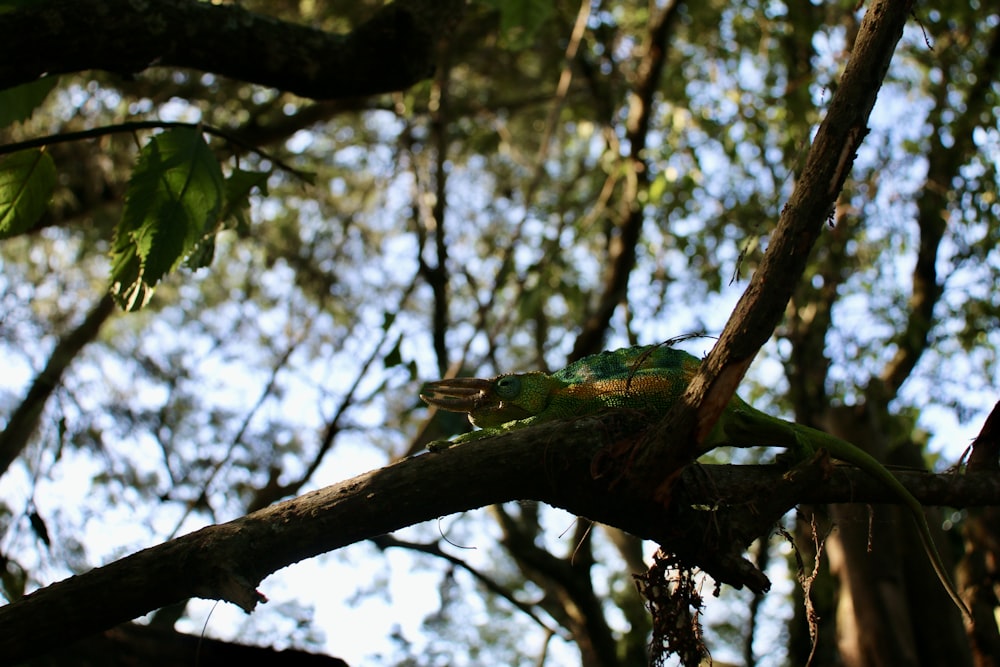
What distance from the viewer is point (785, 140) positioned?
823 cm

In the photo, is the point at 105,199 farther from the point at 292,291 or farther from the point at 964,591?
the point at 964,591

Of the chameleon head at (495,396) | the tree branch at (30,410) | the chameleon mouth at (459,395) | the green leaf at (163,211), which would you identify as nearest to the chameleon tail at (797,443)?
the chameleon head at (495,396)

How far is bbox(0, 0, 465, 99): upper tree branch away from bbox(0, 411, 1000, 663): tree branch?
5.81 feet

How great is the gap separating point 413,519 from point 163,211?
5.56 feet

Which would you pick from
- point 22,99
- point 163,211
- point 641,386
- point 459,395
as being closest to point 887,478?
point 641,386

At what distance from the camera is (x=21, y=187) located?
3.85m

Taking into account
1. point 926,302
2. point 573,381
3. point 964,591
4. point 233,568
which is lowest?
point 233,568

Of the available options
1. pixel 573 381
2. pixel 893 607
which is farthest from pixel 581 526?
pixel 573 381

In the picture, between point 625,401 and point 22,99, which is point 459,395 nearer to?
point 625,401

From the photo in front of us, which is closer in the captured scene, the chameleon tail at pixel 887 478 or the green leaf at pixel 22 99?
the chameleon tail at pixel 887 478

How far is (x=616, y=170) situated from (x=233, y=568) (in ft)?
20.2

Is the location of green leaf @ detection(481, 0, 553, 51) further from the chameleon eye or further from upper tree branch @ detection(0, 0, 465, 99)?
the chameleon eye

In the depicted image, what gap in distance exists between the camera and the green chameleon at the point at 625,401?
3.26 meters

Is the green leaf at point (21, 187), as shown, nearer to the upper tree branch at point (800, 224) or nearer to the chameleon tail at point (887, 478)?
the upper tree branch at point (800, 224)
